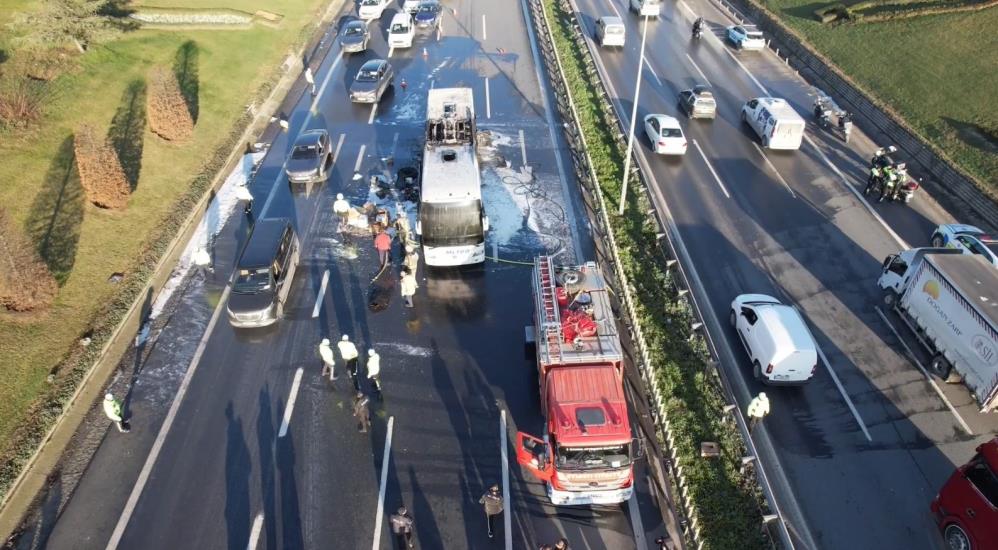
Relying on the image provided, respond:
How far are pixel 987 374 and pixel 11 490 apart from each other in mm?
25955

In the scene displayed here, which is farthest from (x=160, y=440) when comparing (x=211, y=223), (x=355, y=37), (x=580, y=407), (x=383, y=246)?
(x=355, y=37)

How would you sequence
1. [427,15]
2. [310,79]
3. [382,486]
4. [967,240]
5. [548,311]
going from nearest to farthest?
[382,486]
[548,311]
[967,240]
[310,79]
[427,15]

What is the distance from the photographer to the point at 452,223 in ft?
69.7

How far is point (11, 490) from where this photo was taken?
50.3 feet

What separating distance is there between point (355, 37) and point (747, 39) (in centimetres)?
2698

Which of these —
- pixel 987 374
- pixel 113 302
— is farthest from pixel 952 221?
pixel 113 302

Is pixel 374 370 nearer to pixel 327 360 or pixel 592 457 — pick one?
pixel 327 360

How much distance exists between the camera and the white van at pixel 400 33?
134 ft

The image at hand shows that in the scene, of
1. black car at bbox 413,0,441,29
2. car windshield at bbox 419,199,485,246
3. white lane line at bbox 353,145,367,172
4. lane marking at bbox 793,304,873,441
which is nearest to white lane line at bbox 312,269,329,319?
car windshield at bbox 419,199,485,246

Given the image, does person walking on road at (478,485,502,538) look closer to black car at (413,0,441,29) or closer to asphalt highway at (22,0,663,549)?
asphalt highway at (22,0,663,549)

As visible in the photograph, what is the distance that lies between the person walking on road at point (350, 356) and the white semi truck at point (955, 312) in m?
17.4

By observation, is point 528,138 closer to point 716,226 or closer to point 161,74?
point 716,226

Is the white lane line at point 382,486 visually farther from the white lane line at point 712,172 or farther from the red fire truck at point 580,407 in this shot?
the white lane line at point 712,172

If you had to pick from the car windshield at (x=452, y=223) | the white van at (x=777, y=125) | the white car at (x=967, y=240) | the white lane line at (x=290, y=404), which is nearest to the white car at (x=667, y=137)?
the white van at (x=777, y=125)
